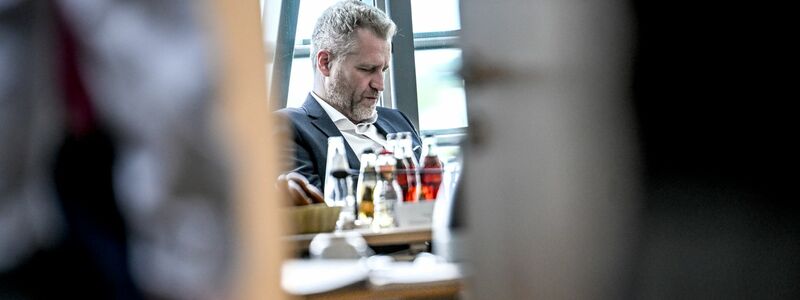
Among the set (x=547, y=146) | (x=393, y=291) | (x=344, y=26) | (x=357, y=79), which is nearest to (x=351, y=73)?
(x=357, y=79)

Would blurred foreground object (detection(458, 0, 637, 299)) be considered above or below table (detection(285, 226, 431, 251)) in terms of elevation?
above

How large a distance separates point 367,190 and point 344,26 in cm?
140

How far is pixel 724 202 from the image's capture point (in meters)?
0.86

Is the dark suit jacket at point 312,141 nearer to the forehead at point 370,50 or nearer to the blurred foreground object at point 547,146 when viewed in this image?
the forehead at point 370,50

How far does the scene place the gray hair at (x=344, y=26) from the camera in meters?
3.85

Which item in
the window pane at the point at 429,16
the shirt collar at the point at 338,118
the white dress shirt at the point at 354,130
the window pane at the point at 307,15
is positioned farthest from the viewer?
the window pane at the point at 429,16

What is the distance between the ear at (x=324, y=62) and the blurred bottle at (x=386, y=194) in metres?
1.36

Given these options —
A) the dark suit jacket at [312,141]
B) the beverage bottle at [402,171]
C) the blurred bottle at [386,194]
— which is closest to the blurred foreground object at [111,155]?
the blurred bottle at [386,194]

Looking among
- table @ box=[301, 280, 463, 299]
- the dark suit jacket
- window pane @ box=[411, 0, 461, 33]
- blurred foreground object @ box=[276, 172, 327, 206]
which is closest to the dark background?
table @ box=[301, 280, 463, 299]

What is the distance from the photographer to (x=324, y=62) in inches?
158

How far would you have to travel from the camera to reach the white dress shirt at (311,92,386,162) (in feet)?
12.4

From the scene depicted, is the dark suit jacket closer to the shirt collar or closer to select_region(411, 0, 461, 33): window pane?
the shirt collar

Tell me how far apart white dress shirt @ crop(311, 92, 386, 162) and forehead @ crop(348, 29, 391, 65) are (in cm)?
20

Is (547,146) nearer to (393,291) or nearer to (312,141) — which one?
(393,291)
